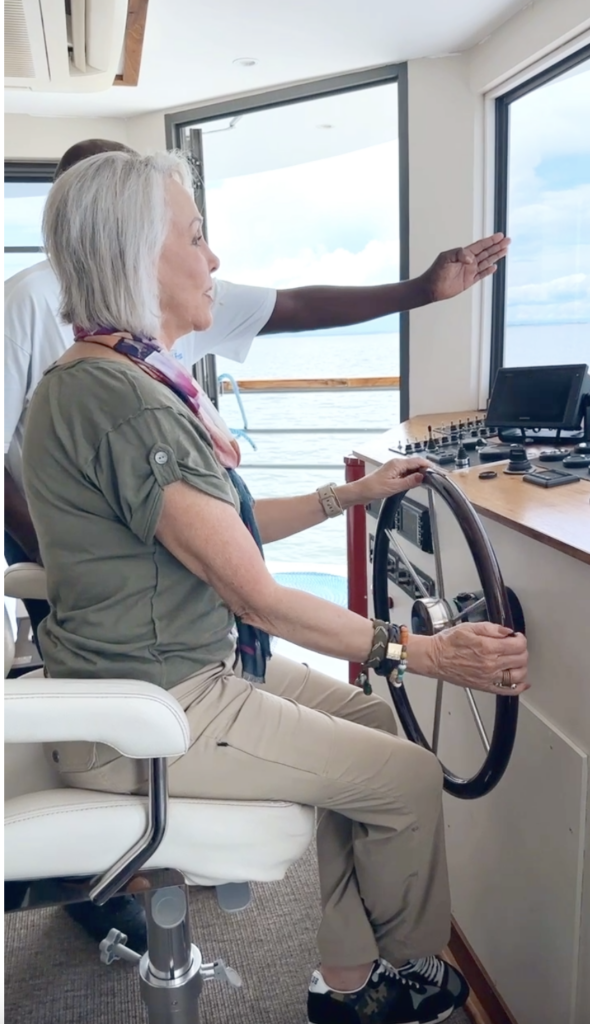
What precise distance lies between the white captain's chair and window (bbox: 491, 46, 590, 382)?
166 cm

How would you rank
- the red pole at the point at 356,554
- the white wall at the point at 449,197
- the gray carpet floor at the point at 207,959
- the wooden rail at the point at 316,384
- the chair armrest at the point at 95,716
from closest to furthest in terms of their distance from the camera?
the chair armrest at the point at 95,716 → the gray carpet floor at the point at 207,959 → the red pole at the point at 356,554 → the white wall at the point at 449,197 → the wooden rail at the point at 316,384

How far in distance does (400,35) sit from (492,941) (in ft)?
7.66

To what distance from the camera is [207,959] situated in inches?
64.9

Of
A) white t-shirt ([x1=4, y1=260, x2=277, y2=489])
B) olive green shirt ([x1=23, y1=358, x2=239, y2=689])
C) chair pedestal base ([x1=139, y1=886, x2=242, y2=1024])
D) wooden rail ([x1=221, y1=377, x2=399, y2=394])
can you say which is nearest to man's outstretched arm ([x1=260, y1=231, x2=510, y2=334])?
white t-shirt ([x1=4, y1=260, x2=277, y2=489])

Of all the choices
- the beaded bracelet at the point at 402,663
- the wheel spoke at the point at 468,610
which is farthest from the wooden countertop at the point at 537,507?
the beaded bracelet at the point at 402,663

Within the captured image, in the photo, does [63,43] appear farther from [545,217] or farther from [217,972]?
[217,972]

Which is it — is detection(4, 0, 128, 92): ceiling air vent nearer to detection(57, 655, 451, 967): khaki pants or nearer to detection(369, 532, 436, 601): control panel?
detection(369, 532, 436, 601): control panel

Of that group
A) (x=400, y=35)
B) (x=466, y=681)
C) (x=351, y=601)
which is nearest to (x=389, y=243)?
(x=400, y=35)

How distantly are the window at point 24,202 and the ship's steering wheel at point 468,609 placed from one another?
253 centimetres

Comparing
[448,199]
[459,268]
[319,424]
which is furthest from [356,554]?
[319,424]

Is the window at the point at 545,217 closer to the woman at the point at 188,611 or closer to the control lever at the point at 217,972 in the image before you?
the woman at the point at 188,611

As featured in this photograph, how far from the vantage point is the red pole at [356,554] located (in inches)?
88.6

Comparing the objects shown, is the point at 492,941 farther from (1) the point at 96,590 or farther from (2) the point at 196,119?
(2) the point at 196,119

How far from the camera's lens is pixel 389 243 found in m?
2.76
